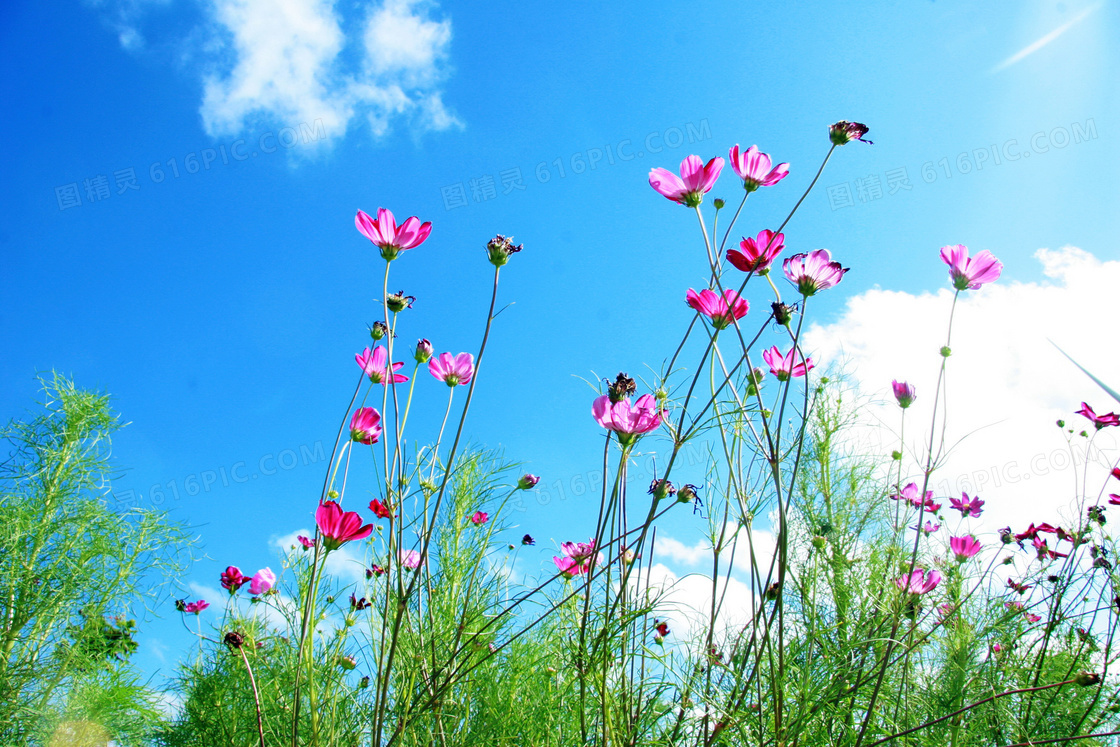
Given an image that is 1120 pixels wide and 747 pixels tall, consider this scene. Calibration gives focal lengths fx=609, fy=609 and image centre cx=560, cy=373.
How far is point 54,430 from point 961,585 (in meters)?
3.15

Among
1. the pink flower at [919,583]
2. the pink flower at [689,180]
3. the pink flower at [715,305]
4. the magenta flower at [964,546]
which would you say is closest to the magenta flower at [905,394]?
the pink flower at [919,583]

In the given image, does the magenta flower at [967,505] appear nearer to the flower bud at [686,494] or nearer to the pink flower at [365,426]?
Answer: the flower bud at [686,494]

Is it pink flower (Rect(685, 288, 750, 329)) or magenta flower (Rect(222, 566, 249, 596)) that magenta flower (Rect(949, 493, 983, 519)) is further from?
magenta flower (Rect(222, 566, 249, 596))

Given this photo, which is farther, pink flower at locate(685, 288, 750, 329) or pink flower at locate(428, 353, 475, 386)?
pink flower at locate(428, 353, 475, 386)

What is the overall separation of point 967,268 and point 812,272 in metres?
0.42

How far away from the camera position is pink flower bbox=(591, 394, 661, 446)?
95 cm

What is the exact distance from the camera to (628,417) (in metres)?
0.95

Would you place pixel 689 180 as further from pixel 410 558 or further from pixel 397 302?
pixel 410 558

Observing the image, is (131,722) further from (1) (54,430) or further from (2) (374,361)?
(2) (374,361)

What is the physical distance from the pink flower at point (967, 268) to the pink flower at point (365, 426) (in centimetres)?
121

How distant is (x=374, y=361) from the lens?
1315mm

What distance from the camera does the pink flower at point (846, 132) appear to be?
3.37 feet

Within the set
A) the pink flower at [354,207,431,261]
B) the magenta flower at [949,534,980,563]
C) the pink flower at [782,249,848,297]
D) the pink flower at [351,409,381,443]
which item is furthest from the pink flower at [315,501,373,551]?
the magenta flower at [949,534,980,563]

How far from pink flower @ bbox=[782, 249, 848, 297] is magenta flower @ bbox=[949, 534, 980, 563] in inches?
52.8
